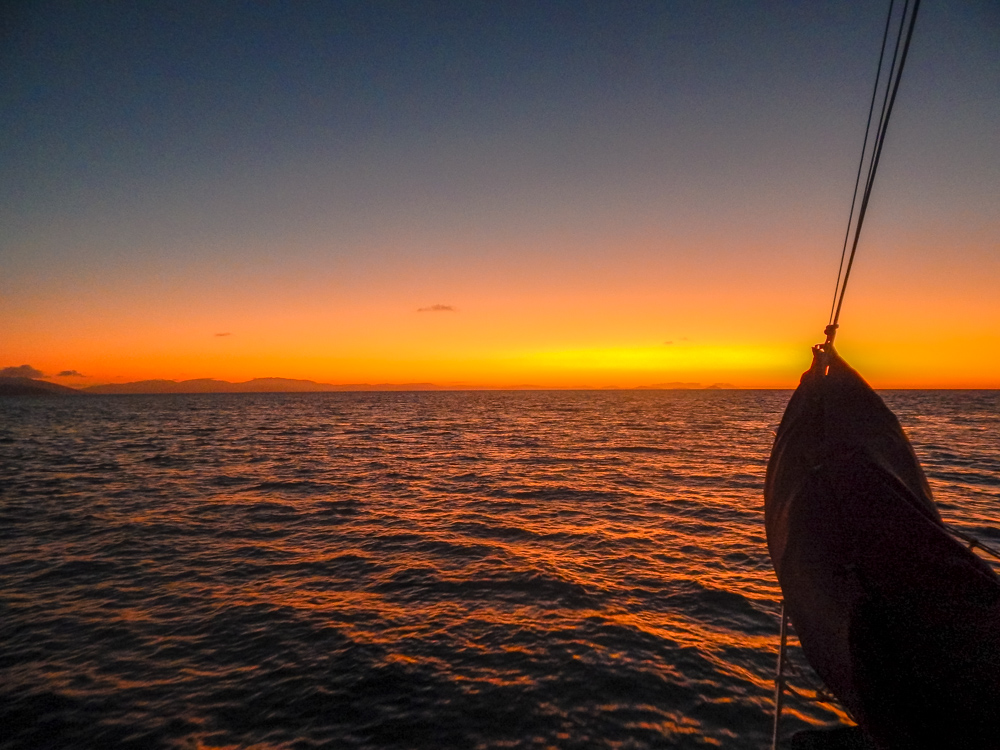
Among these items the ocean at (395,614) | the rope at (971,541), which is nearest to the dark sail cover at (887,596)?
the rope at (971,541)

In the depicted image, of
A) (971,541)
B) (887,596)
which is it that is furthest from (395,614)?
(971,541)

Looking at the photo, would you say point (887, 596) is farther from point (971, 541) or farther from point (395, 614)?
point (395, 614)

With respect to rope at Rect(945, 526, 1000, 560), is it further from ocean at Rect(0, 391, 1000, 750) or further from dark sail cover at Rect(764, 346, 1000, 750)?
ocean at Rect(0, 391, 1000, 750)

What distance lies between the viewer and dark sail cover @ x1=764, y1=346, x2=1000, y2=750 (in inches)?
141

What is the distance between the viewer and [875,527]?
4.14 metres

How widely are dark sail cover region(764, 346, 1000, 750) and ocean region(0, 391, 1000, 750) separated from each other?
156 inches

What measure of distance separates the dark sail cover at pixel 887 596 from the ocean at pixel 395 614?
3975mm

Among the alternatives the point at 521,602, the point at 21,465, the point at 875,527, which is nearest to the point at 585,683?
the point at 521,602

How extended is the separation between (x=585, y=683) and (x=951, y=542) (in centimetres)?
612

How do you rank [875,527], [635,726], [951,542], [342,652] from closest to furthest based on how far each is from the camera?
[951,542]
[875,527]
[635,726]
[342,652]

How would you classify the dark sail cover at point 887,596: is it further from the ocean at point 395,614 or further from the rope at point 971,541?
the ocean at point 395,614

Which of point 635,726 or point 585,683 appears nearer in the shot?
point 635,726

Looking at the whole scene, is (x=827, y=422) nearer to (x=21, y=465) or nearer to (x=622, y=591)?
(x=622, y=591)

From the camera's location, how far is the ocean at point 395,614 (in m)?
7.32
